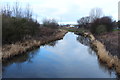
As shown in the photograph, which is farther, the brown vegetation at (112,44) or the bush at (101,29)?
the bush at (101,29)

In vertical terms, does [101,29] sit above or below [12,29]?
above

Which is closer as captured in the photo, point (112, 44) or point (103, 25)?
point (112, 44)

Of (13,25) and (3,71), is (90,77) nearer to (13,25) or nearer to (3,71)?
(3,71)

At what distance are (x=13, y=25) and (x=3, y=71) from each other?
A: 5.78 m

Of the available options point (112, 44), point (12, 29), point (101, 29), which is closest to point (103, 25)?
point (101, 29)

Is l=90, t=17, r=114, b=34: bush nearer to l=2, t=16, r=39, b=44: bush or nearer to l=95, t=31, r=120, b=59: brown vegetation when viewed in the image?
l=95, t=31, r=120, b=59: brown vegetation

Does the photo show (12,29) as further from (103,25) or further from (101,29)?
(103,25)

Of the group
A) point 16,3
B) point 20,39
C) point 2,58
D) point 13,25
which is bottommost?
point 2,58

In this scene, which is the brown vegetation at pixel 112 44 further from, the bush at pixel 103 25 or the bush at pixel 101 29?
the bush at pixel 103 25

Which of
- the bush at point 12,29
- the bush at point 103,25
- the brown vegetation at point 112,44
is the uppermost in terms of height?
the bush at point 103,25

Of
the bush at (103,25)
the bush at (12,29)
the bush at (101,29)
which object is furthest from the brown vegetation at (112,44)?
the bush at (12,29)

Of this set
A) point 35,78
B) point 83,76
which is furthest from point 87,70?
point 35,78

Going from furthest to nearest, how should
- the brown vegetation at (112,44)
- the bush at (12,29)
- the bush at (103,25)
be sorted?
the bush at (103,25) < the bush at (12,29) < the brown vegetation at (112,44)

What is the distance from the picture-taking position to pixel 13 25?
40.9ft
